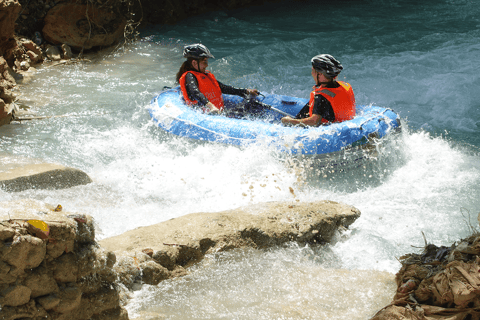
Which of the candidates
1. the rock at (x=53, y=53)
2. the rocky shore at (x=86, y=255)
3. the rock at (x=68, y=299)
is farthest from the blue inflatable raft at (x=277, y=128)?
→ the rock at (x=53, y=53)

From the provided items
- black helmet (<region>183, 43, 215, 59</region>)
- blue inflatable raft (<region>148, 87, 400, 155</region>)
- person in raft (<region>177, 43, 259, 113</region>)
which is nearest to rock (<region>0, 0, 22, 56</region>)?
blue inflatable raft (<region>148, 87, 400, 155</region>)

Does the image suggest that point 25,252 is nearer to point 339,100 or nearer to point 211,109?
point 339,100

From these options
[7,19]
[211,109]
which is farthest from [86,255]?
[7,19]

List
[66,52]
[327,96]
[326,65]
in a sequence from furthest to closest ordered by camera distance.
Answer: [66,52]
[327,96]
[326,65]

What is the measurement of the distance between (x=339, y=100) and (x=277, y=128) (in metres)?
0.80

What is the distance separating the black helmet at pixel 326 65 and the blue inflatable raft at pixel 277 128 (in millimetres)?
592

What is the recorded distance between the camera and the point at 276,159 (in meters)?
4.86

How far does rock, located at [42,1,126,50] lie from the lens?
9188 mm

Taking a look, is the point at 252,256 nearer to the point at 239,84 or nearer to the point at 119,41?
the point at 239,84

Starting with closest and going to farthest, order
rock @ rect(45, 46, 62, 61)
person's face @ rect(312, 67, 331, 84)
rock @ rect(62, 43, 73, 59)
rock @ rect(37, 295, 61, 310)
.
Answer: rock @ rect(37, 295, 61, 310) → person's face @ rect(312, 67, 331, 84) → rock @ rect(45, 46, 62, 61) → rock @ rect(62, 43, 73, 59)

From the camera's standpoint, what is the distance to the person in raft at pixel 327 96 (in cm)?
484

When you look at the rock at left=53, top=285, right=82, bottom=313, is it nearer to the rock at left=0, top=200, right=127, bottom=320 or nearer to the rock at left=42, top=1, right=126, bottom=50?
the rock at left=0, top=200, right=127, bottom=320

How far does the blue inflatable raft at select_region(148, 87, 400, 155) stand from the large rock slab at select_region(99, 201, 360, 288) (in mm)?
1226

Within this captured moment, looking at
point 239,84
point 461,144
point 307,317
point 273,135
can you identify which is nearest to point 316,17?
point 239,84
